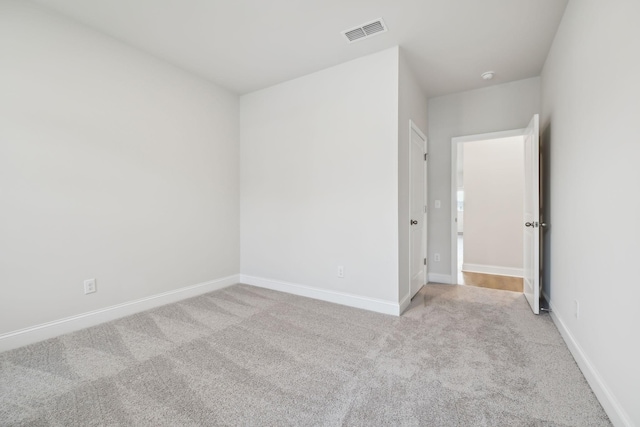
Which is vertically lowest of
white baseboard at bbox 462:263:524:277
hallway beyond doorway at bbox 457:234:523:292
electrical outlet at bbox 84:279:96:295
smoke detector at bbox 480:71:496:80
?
hallway beyond doorway at bbox 457:234:523:292

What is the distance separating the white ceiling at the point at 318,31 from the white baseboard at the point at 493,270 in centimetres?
289

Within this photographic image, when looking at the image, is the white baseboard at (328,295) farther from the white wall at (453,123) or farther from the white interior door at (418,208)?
the white wall at (453,123)

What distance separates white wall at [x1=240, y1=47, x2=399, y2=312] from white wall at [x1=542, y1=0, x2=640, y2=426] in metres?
1.34

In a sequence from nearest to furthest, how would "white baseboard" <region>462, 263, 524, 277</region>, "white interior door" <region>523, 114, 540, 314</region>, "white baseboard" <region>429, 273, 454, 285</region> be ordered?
"white interior door" <region>523, 114, 540, 314</region>
"white baseboard" <region>429, 273, 454, 285</region>
"white baseboard" <region>462, 263, 524, 277</region>

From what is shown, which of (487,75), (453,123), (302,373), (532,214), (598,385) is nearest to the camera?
(598,385)

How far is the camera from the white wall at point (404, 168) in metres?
2.83

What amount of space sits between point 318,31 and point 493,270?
440cm

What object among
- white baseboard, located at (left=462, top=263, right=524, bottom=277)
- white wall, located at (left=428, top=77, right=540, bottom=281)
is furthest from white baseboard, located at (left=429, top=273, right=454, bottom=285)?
white baseboard, located at (left=462, top=263, right=524, bottom=277)

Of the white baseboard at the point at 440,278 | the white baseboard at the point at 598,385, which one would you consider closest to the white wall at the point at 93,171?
the white baseboard at the point at 440,278

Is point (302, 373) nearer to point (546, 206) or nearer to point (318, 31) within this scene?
point (318, 31)

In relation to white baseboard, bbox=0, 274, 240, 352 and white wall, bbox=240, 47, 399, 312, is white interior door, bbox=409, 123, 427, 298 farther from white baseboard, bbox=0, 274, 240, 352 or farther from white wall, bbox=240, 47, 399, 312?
white baseboard, bbox=0, 274, 240, 352

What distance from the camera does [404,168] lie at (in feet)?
9.75

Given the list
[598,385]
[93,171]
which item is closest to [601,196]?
[598,385]

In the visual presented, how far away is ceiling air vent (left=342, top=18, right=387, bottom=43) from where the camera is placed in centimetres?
242
